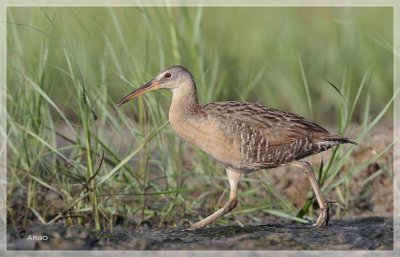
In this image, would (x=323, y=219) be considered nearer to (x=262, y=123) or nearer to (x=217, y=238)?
(x=262, y=123)

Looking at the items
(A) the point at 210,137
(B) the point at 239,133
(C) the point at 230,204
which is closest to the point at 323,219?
(C) the point at 230,204

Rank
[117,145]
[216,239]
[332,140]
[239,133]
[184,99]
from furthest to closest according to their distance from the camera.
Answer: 1. [117,145]
2. [184,99]
3. [332,140]
4. [239,133]
5. [216,239]

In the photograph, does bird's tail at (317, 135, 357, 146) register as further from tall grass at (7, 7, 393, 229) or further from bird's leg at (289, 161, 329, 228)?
tall grass at (7, 7, 393, 229)

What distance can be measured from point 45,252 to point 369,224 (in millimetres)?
2331

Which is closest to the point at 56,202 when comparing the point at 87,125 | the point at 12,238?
the point at 87,125

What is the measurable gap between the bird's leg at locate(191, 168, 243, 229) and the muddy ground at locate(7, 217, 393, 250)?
31 cm

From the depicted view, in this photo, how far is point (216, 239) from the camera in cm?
576

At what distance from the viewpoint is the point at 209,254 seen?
5.44m

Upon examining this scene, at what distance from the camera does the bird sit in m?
6.36

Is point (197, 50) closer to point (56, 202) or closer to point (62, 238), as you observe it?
point (56, 202)

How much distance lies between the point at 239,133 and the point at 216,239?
2.85 ft

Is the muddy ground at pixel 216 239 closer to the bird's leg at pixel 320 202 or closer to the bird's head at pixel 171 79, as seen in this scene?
the bird's leg at pixel 320 202

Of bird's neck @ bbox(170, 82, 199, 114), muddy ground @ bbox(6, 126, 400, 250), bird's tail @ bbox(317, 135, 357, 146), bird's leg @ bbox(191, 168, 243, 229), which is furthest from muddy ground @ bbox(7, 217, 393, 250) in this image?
bird's neck @ bbox(170, 82, 199, 114)

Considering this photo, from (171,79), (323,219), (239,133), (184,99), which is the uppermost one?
(171,79)
